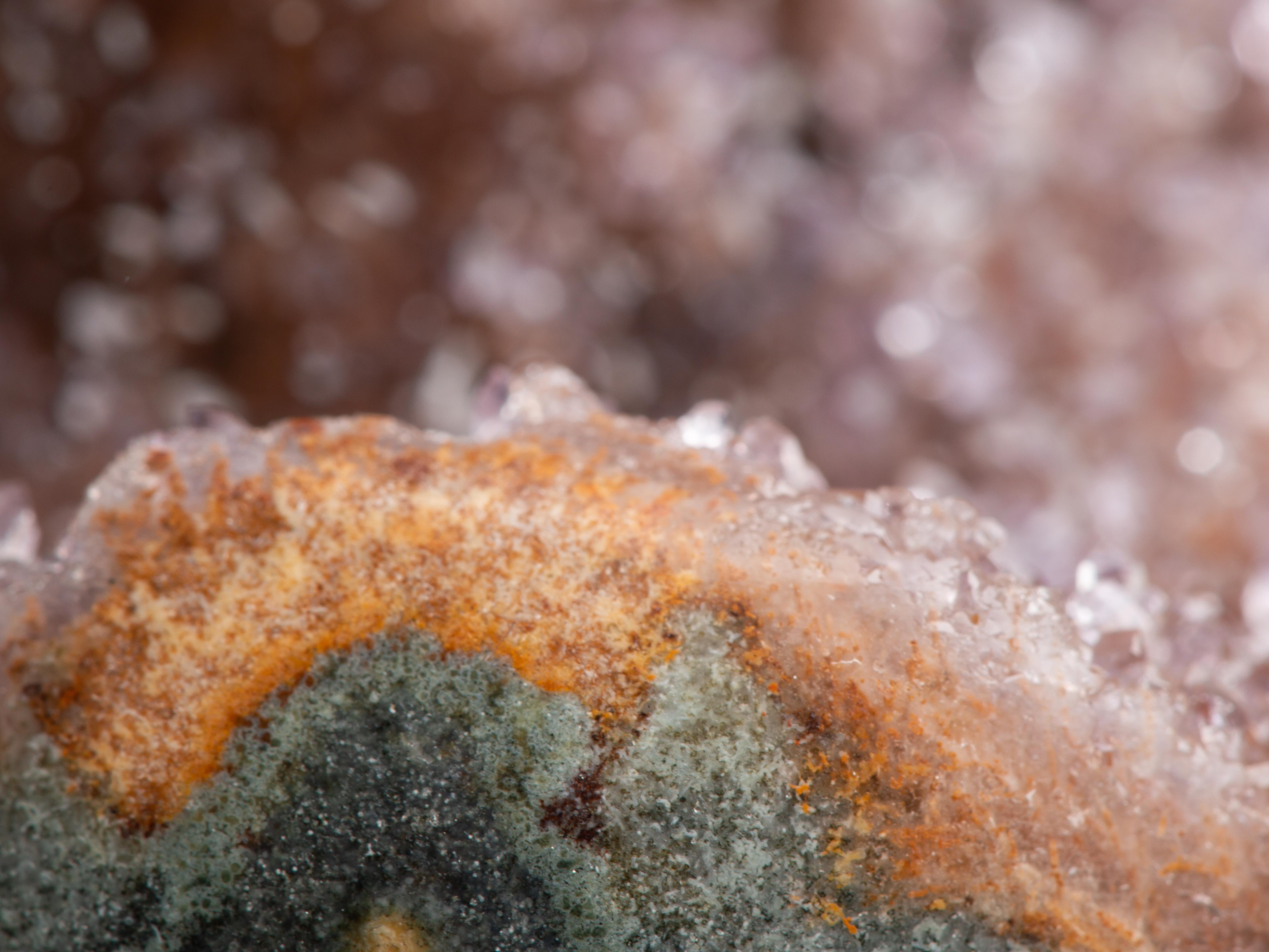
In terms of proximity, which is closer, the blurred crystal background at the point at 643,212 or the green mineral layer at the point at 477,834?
the green mineral layer at the point at 477,834

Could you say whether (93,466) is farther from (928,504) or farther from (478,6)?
(928,504)

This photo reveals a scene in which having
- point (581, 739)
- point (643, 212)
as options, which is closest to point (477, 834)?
point (581, 739)

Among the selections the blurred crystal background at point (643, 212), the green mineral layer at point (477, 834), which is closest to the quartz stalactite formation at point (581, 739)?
the green mineral layer at point (477, 834)

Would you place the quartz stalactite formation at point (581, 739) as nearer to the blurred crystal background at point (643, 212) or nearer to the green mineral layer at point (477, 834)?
the green mineral layer at point (477, 834)

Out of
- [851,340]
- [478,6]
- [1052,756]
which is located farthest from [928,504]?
[478,6]

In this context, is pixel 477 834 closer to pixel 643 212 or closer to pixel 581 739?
pixel 581 739

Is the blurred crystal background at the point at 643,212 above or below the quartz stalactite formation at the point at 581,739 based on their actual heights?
above

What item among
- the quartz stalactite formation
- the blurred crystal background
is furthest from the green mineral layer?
the blurred crystal background
